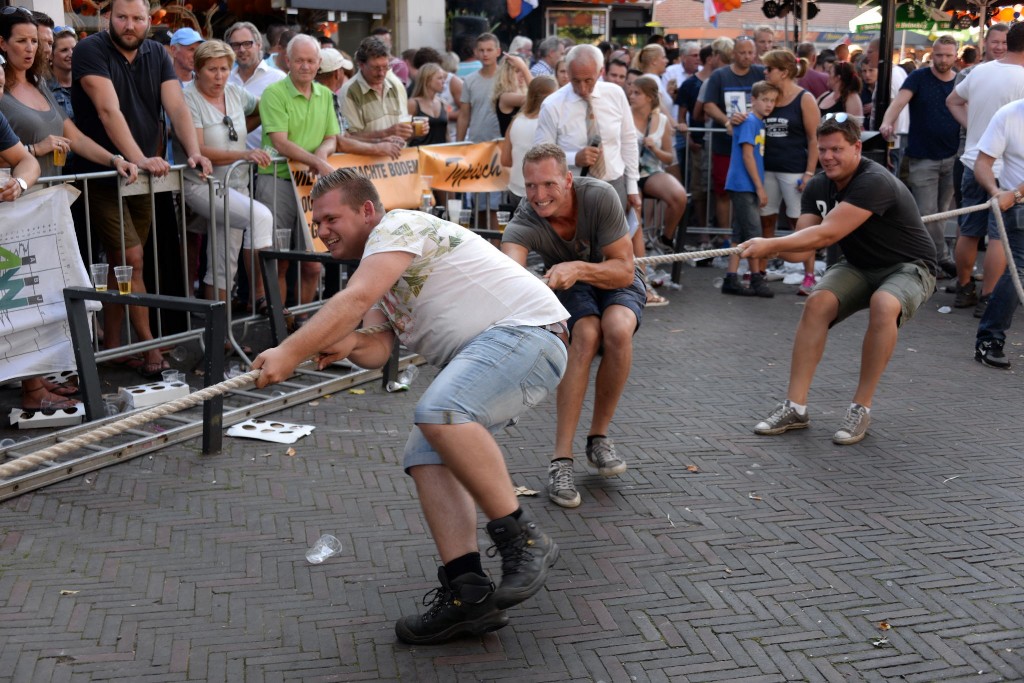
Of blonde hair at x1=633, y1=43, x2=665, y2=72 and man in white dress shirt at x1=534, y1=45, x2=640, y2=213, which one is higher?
blonde hair at x1=633, y1=43, x2=665, y2=72

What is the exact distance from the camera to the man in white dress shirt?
8.56 metres

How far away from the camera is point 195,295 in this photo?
27.6 feet

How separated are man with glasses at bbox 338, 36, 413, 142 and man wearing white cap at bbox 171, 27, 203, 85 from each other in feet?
3.76

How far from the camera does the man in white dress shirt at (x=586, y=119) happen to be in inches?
337

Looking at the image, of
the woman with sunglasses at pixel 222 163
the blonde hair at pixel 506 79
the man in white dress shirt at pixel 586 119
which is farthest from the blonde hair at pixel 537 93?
the woman with sunglasses at pixel 222 163

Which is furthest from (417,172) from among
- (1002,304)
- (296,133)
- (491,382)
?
(491,382)

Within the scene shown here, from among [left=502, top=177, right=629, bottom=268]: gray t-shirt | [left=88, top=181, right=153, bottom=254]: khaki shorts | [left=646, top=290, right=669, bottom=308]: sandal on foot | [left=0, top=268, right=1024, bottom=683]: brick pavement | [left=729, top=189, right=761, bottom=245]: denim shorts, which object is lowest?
[left=646, top=290, right=669, bottom=308]: sandal on foot

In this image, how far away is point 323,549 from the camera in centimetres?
470

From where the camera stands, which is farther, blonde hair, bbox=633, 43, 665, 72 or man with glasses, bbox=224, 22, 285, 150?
blonde hair, bbox=633, 43, 665, 72

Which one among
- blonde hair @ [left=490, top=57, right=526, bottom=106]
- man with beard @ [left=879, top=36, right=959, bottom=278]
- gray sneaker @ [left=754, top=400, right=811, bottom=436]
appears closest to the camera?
gray sneaker @ [left=754, top=400, right=811, bottom=436]

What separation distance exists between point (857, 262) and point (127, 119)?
4.53 meters

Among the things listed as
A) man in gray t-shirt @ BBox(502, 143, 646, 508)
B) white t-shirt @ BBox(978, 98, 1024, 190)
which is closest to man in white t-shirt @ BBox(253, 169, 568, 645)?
man in gray t-shirt @ BBox(502, 143, 646, 508)

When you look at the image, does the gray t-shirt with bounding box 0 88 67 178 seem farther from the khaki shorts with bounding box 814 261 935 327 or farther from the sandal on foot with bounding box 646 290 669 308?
the sandal on foot with bounding box 646 290 669 308

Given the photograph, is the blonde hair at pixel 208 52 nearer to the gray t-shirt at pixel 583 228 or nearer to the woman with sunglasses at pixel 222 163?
the woman with sunglasses at pixel 222 163
